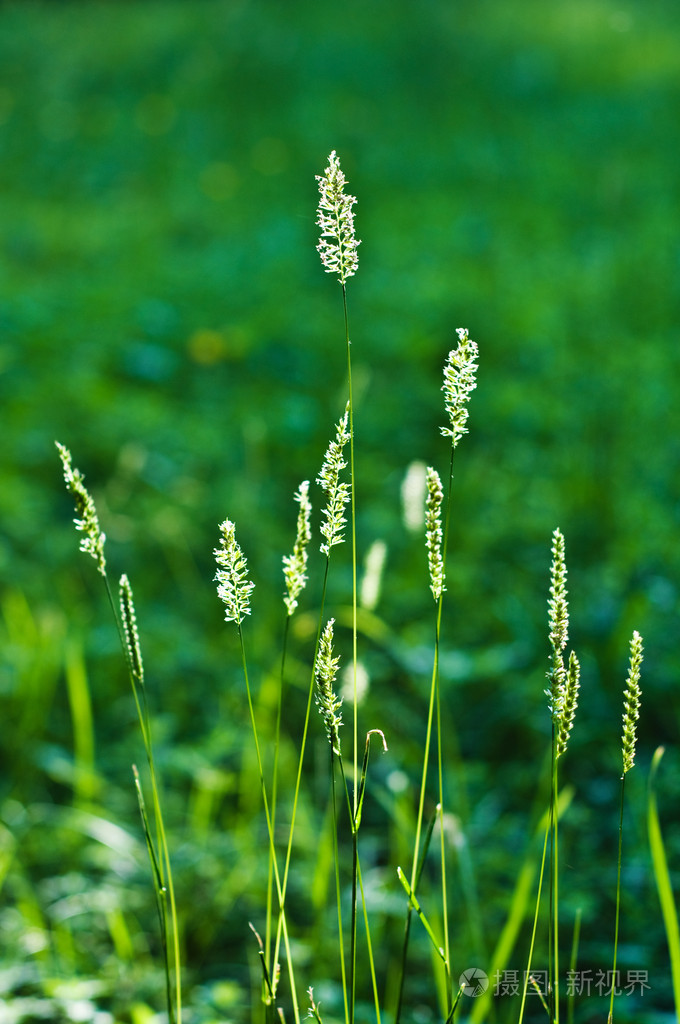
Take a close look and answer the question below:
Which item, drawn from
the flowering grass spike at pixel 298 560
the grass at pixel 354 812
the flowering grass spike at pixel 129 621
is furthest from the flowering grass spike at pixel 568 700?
the flowering grass spike at pixel 129 621

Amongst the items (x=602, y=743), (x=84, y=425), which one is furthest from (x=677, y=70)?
(x=602, y=743)

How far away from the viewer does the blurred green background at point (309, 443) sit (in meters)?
1.56

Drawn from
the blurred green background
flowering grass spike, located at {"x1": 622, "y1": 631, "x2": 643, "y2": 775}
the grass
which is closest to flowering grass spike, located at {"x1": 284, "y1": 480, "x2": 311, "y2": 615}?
the grass

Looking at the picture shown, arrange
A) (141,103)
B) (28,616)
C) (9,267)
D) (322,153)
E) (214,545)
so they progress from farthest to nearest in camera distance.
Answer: (141,103), (322,153), (9,267), (214,545), (28,616)

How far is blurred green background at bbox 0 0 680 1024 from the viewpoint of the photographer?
5.13 ft

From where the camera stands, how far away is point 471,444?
3096 mm

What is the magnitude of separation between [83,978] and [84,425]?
2.19m

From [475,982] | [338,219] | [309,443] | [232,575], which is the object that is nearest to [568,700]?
[232,575]

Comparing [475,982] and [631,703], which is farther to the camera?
[475,982]

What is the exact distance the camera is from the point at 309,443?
3.14m

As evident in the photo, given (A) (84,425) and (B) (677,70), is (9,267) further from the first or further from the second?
(B) (677,70)

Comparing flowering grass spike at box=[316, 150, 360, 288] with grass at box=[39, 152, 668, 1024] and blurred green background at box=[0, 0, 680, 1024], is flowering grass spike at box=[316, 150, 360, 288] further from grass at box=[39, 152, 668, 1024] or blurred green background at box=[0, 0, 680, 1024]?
blurred green background at box=[0, 0, 680, 1024]

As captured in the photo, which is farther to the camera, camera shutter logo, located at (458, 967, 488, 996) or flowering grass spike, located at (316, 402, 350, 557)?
camera shutter logo, located at (458, 967, 488, 996)

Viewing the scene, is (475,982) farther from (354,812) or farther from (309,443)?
(309,443)
